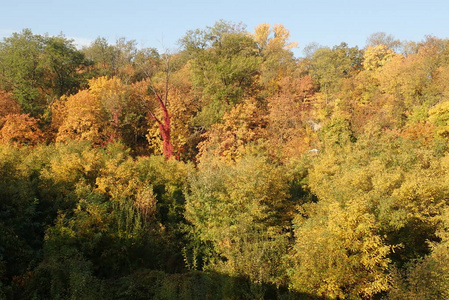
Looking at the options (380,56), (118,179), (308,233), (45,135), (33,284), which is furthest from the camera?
(380,56)

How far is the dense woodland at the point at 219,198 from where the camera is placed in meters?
10.6

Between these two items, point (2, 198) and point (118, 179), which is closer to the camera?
point (2, 198)

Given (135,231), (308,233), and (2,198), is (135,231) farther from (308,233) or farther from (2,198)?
(308,233)

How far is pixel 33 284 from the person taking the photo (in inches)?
420

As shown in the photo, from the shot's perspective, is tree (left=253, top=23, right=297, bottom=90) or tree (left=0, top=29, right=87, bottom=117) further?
tree (left=253, top=23, right=297, bottom=90)

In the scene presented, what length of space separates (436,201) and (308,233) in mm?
6656

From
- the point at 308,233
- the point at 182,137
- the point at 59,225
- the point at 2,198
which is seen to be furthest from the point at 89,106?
the point at 308,233

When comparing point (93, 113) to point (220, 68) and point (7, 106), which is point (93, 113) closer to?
point (7, 106)

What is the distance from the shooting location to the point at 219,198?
14812mm

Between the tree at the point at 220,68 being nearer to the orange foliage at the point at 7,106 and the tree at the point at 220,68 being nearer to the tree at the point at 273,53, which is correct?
the tree at the point at 273,53

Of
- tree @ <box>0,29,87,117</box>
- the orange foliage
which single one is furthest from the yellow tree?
the orange foliage

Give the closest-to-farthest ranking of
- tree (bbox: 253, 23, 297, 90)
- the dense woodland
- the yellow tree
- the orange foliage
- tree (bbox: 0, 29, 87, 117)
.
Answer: the dense woodland, the orange foliage, the yellow tree, tree (bbox: 0, 29, 87, 117), tree (bbox: 253, 23, 297, 90)

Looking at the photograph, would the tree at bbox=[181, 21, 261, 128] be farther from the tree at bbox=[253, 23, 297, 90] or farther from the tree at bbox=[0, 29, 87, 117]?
the tree at bbox=[0, 29, 87, 117]

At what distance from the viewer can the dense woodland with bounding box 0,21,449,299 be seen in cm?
1055
